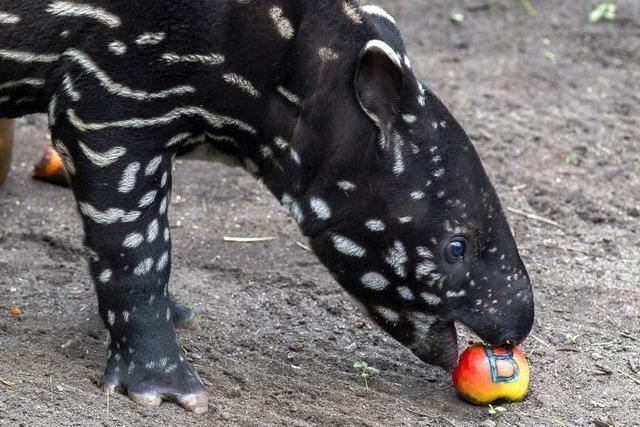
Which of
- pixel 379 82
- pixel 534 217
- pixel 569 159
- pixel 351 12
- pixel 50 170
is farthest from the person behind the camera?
pixel 569 159

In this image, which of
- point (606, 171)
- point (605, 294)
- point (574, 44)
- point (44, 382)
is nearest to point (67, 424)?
point (44, 382)

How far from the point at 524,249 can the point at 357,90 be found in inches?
84.7

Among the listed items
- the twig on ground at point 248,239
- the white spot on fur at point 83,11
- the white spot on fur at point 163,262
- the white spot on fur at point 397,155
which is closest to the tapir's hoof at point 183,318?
the white spot on fur at point 163,262

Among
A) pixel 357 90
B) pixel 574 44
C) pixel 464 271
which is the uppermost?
pixel 357 90

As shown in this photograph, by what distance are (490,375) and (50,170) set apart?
3.06m

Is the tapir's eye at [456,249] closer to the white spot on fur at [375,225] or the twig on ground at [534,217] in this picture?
the white spot on fur at [375,225]

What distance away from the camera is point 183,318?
16.6 feet

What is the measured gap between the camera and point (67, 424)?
4113 mm

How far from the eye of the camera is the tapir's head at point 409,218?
418cm

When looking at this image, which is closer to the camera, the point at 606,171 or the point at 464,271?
the point at 464,271

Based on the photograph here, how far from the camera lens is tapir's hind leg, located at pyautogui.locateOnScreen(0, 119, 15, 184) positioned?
244 inches

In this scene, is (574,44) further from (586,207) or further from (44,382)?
(44,382)

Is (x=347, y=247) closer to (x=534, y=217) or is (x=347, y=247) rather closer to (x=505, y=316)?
(x=505, y=316)


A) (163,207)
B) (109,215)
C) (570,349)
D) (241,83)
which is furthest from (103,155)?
(570,349)
